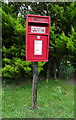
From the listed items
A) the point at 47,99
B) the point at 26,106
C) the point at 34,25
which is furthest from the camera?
the point at 47,99

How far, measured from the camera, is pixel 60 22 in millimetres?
4027

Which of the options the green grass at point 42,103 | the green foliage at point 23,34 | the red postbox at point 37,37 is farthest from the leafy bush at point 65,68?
the red postbox at point 37,37

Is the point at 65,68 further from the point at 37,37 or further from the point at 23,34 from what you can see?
the point at 37,37

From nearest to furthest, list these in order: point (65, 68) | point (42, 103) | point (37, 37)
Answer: point (37, 37) < point (42, 103) < point (65, 68)

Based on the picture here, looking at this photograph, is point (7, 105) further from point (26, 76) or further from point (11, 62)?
point (26, 76)

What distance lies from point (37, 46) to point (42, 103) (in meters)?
1.18

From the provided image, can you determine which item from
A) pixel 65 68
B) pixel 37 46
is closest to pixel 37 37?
pixel 37 46

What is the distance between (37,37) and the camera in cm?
219

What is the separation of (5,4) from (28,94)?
8.22 ft

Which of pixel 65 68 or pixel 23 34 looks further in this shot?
pixel 65 68

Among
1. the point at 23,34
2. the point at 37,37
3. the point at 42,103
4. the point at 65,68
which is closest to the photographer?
the point at 37,37

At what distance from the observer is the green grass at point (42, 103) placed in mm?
2246

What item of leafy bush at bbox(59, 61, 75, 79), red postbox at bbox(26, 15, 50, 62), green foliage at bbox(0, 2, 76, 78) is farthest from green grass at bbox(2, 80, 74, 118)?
red postbox at bbox(26, 15, 50, 62)

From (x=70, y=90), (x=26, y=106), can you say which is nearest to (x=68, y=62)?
(x=70, y=90)
